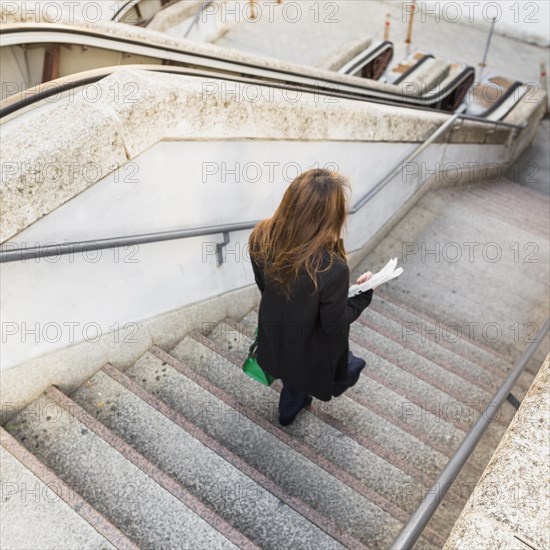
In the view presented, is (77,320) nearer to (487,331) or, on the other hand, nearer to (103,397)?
(103,397)

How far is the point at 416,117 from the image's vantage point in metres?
4.64

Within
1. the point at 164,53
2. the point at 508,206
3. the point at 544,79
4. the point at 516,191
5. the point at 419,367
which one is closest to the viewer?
the point at 164,53

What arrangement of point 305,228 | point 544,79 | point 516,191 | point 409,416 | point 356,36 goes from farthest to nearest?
point 356,36
point 544,79
point 516,191
point 409,416
point 305,228

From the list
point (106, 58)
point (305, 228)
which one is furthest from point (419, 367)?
point (106, 58)

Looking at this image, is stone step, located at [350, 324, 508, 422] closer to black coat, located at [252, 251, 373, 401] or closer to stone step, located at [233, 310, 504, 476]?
stone step, located at [233, 310, 504, 476]

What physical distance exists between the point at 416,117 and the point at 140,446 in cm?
352

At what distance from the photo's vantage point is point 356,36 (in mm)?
12680

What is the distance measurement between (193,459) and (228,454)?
0.17 metres

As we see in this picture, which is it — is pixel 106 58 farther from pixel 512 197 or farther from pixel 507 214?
pixel 512 197

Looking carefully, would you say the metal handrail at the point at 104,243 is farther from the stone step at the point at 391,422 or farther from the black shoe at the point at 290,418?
the black shoe at the point at 290,418

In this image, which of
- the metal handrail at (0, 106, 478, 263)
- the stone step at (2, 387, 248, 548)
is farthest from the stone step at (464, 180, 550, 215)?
the stone step at (2, 387, 248, 548)

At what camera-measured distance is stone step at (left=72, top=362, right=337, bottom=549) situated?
2344 mm

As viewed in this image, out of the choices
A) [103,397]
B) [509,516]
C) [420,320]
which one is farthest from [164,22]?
[509,516]

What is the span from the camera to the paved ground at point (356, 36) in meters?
12.3
